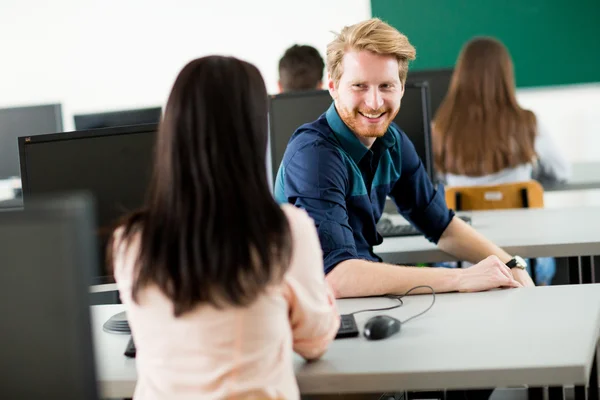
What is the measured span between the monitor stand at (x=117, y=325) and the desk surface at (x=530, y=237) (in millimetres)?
988

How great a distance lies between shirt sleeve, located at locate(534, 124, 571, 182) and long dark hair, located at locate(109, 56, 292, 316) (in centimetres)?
327

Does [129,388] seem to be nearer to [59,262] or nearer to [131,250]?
[131,250]

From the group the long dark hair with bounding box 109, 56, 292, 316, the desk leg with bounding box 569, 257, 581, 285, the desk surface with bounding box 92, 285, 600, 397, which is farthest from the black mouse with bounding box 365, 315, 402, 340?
the desk leg with bounding box 569, 257, 581, 285

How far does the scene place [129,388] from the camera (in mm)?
1753

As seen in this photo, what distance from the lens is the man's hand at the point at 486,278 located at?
2.22 meters

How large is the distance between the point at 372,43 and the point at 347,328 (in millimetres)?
884

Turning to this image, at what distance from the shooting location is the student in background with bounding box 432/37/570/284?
409cm

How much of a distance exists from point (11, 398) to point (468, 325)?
110cm

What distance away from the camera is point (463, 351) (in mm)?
1747

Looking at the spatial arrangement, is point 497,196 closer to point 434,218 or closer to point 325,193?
point 434,218

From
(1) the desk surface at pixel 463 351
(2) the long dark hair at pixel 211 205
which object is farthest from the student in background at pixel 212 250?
(1) the desk surface at pixel 463 351

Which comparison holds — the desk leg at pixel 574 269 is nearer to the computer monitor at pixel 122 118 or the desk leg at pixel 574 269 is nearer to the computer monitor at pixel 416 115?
the computer monitor at pixel 416 115

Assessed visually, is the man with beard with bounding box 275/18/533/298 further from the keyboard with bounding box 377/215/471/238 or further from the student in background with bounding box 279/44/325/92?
the student in background with bounding box 279/44/325/92

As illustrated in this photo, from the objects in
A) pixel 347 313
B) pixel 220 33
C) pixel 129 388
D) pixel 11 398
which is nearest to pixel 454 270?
pixel 347 313
